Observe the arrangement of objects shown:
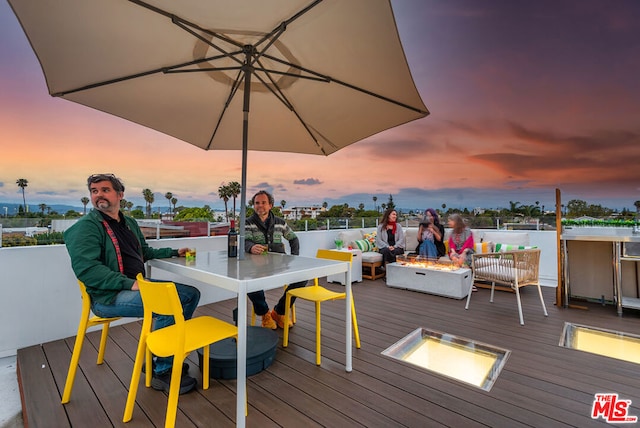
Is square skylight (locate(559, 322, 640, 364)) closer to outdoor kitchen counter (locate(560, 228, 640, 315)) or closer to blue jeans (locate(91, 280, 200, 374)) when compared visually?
outdoor kitchen counter (locate(560, 228, 640, 315))

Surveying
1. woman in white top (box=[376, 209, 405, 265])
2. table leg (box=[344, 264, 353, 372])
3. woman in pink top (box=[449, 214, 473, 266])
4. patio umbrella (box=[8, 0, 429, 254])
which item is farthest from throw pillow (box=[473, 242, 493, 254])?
table leg (box=[344, 264, 353, 372])

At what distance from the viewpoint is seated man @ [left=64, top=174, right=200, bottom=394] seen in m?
1.60

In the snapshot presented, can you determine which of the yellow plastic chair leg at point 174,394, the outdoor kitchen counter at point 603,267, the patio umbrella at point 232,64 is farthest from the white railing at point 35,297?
the outdoor kitchen counter at point 603,267

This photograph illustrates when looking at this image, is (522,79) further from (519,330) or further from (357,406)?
(357,406)

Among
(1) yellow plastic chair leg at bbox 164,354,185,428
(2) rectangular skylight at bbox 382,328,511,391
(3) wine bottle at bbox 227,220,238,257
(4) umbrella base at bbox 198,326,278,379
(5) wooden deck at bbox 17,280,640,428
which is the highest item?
(3) wine bottle at bbox 227,220,238,257

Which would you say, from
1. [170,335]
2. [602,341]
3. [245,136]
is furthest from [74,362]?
[602,341]

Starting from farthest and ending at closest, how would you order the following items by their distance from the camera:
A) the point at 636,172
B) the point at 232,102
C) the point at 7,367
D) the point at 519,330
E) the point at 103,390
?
the point at 636,172 < the point at 519,330 < the point at 232,102 < the point at 7,367 < the point at 103,390

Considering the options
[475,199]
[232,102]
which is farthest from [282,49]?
[475,199]

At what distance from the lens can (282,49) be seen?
1908 mm

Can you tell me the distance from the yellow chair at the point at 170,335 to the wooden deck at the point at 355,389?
345mm

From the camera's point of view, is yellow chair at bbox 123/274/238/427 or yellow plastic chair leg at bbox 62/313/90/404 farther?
yellow plastic chair leg at bbox 62/313/90/404

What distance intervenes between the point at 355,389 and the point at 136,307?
1440 millimetres

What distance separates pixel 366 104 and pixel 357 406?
2176 mm

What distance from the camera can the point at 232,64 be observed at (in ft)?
7.16
